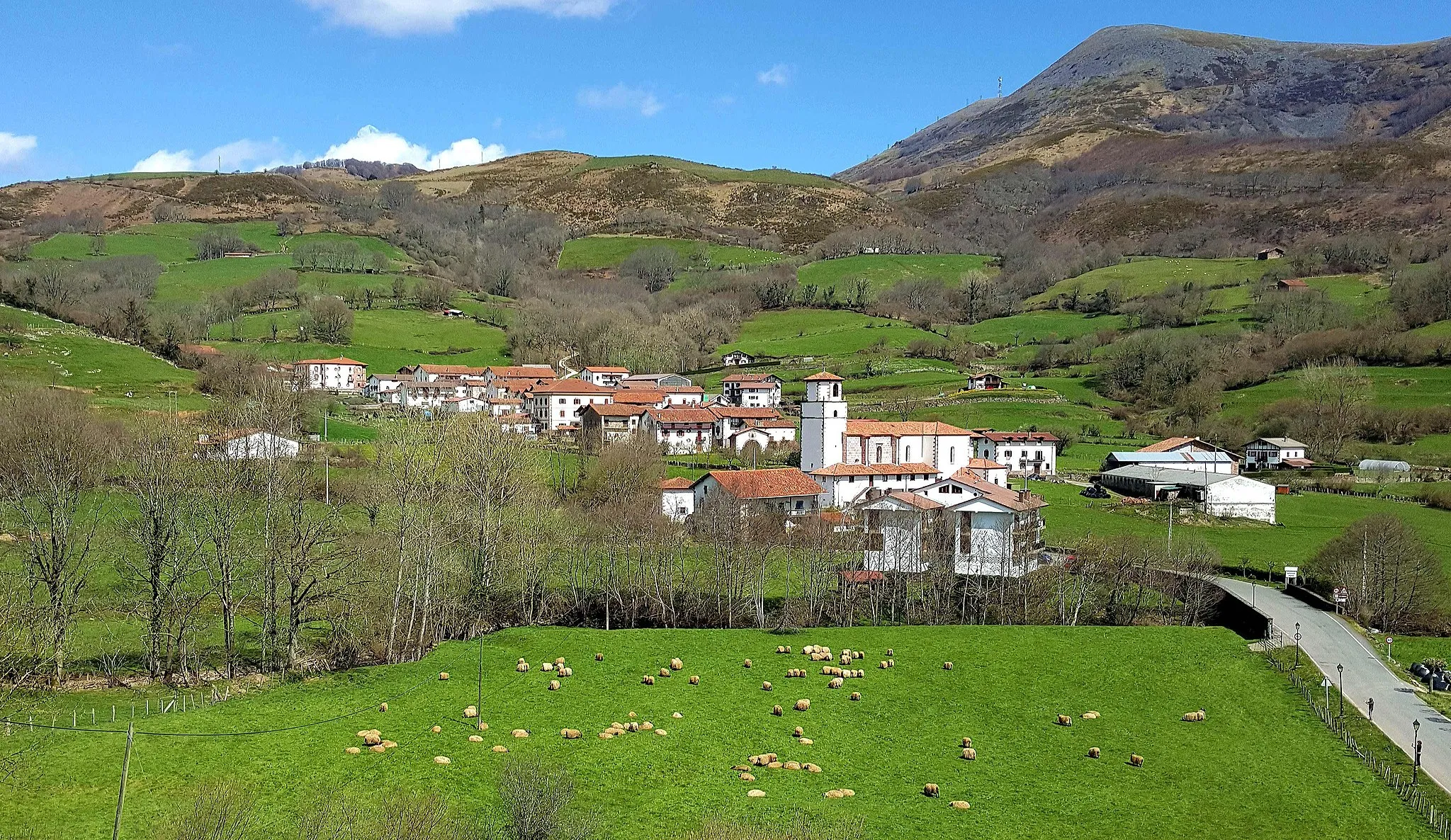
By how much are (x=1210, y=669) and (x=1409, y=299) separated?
347 feet

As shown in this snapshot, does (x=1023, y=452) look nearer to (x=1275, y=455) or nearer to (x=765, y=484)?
(x=1275, y=455)

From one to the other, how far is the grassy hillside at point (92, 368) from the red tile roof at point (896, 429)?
46.8 m

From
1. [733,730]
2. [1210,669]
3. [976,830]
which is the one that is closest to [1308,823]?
[976,830]

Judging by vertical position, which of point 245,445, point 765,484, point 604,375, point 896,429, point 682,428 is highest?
point 604,375

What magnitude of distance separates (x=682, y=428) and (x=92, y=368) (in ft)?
160

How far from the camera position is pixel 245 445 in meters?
41.6

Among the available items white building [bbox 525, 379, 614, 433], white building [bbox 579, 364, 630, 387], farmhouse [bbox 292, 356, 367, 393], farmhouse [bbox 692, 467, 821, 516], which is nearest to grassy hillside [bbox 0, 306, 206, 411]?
farmhouse [bbox 292, 356, 367, 393]

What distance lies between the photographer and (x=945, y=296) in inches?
6703

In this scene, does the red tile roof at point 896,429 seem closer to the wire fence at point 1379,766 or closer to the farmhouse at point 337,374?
the wire fence at point 1379,766

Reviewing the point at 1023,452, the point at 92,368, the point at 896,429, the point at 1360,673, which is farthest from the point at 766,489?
the point at 92,368

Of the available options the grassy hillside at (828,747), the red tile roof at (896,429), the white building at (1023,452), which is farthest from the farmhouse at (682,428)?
the grassy hillside at (828,747)

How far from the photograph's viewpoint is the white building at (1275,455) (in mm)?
78625

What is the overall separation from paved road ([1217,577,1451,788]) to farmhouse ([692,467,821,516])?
23.2 m

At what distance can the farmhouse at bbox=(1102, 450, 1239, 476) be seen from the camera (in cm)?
7250
